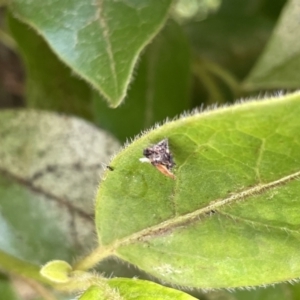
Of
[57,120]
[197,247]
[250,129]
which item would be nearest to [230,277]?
[197,247]

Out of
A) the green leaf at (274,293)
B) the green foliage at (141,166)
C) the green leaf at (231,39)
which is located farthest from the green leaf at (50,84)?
the green leaf at (274,293)

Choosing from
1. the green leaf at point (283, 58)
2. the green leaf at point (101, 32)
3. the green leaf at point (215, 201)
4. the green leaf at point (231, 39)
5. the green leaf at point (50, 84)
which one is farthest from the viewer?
the green leaf at point (231, 39)

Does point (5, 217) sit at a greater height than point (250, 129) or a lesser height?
lesser

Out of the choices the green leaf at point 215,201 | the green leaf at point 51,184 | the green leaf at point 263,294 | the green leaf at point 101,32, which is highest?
the green leaf at point 101,32

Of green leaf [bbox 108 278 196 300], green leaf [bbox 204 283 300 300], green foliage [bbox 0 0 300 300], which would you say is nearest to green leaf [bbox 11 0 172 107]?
green foliage [bbox 0 0 300 300]

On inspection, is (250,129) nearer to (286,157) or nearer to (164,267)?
(286,157)

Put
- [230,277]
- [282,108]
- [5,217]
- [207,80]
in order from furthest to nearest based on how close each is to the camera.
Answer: [207,80] < [5,217] < [230,277] < [282,108]

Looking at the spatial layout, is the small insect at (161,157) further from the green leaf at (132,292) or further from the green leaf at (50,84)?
the green leaf at (50,84)

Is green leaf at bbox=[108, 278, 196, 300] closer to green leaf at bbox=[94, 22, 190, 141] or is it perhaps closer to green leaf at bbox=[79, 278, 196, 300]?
green leaf at bbox=[79, 278, 196, 300]
